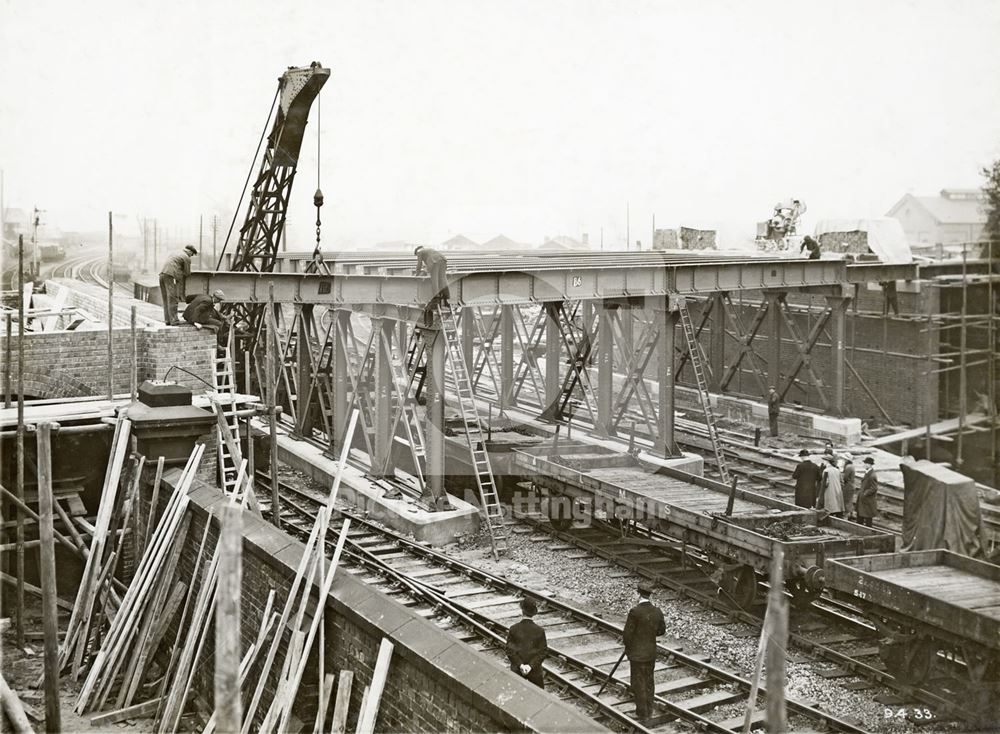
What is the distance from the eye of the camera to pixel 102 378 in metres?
16.0

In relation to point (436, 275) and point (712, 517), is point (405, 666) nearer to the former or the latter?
point (712, 517)

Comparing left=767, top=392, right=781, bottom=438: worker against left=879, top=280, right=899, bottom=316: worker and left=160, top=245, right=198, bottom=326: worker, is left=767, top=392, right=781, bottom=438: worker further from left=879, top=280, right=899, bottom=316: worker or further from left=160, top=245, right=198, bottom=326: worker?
left=160, top=245, right=198, bottom=326: worker

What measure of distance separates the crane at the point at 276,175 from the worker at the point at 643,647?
47.3 ft

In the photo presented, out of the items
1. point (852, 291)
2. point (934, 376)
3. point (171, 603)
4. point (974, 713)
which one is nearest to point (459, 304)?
point (171, 603)

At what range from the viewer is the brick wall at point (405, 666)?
629 cm

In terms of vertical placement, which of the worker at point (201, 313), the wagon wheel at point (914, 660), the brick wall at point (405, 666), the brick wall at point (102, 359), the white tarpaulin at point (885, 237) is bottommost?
the wagon wheel at point (914, 660)

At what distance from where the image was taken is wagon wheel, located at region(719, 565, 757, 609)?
42.2ft

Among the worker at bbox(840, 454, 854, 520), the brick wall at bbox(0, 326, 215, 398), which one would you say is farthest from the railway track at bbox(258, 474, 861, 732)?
the worker at bbox(840, 454, 854, 520)

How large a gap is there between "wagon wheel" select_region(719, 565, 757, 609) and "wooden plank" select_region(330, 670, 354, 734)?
21.5ft

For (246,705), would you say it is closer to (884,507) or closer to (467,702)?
(467,702)

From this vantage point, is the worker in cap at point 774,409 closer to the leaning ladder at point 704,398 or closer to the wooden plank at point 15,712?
the leaning ladder at point 704,398

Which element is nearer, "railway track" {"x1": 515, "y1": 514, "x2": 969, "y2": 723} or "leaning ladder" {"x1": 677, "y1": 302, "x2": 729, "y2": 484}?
"railway track" {"x1": 515, "y1": 514, "x2": 969, "y2": 723}

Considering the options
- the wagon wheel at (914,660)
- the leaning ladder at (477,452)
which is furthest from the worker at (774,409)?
the wagon wheel at (914,660)

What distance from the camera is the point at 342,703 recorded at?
7.79 metres
